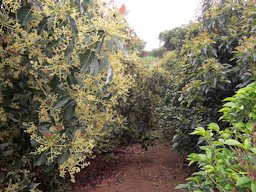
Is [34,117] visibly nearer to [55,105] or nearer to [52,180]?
[55,105]

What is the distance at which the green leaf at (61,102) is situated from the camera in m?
1.51

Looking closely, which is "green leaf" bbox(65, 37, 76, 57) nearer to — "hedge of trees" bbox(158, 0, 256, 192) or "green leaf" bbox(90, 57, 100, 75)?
"green leaf" bbox(90, 57, 100, 75)

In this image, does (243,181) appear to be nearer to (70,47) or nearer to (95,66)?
(95,66)

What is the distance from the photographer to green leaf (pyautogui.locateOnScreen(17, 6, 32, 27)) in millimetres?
1418

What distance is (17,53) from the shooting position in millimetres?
1636

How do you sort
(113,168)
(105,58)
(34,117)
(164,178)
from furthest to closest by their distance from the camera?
(113,168) → (164,178) → (34,117) → (105,58)

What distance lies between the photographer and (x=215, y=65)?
117 inches

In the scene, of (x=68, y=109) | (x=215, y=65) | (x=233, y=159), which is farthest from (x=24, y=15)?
(x=215, y=65)

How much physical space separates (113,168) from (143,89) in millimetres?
1569

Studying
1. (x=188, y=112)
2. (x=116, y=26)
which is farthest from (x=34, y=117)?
(x=188, y=112)

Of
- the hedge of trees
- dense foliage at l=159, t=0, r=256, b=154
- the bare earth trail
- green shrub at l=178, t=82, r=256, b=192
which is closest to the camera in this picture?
green shrub at l=178, t=82, r=256, b=192

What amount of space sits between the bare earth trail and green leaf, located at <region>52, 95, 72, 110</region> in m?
2.86

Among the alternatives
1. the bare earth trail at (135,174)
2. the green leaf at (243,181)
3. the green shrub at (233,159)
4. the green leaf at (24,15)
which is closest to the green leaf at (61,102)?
the green leaf at (24,15)

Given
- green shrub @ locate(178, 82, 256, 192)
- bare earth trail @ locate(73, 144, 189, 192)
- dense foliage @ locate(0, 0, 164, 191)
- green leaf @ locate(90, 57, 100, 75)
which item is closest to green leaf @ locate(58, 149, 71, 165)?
dense foliage @ locate(0, 0, 164, 191)
